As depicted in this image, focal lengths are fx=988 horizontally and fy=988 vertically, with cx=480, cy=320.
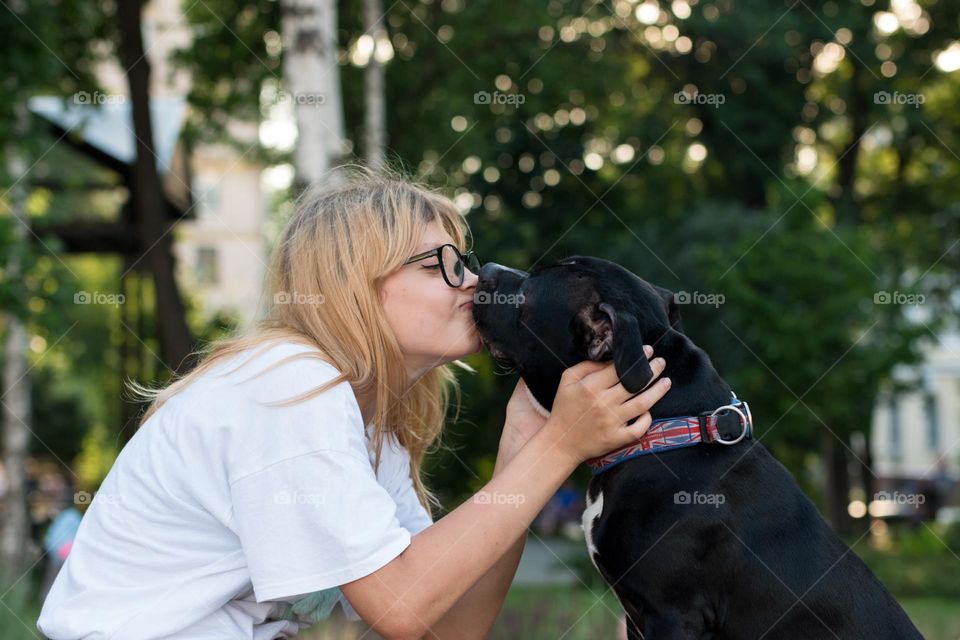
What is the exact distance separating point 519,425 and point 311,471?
0.93 m

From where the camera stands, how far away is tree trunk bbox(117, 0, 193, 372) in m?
9.03

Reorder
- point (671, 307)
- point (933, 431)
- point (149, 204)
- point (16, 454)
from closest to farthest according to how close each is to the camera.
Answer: point (671, 307) → point (149, 204) → point (16, 454) → point (933, 431)

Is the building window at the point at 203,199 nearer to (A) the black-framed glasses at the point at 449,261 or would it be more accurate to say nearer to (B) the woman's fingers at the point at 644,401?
(A) the black-framed glasses at the point at 449,261

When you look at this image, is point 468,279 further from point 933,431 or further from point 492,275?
point 933,431

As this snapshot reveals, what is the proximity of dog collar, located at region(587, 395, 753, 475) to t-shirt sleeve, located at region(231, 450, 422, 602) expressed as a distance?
769 millimetres

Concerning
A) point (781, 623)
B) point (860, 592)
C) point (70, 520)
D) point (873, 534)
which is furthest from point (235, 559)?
point (873, 534)

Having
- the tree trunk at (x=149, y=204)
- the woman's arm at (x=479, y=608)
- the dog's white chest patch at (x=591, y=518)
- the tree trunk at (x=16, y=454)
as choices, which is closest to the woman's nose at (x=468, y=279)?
the dog's white chest patch at (x=591, y=518)

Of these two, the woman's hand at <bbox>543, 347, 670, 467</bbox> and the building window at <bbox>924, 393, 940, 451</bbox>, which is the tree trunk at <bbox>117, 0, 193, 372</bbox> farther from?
the building window at <bbox>924, 393, 940, 451</bbox>

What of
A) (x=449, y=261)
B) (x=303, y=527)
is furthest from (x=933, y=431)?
(x=303, y=527)

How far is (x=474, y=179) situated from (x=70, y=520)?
936 cm

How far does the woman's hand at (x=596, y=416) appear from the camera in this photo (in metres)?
2.41

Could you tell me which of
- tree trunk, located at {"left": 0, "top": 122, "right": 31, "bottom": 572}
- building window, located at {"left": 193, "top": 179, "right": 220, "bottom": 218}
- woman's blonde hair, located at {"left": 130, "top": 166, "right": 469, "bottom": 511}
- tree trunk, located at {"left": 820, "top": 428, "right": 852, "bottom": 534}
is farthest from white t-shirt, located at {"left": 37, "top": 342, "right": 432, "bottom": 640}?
tree trunk, located at {"left": 820, "top": 428, "right": 852, "bottom": 534}

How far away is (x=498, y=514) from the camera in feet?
7.48

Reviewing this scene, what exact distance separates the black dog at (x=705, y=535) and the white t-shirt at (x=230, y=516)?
2.20ft
